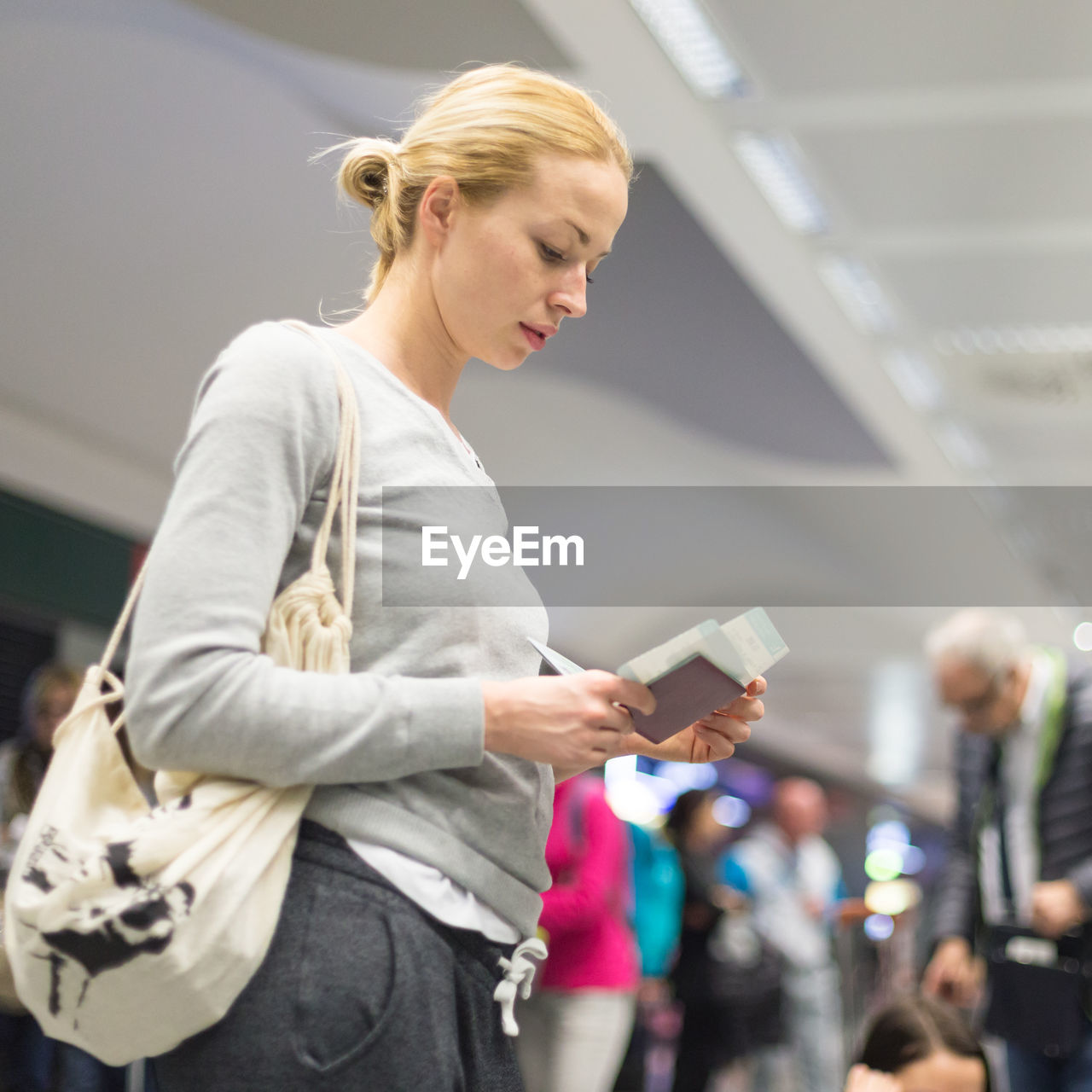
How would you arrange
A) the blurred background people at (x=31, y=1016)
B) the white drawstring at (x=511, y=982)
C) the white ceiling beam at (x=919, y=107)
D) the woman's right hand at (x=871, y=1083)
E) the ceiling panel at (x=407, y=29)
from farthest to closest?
the white ceiling beam at (x=919, y=107) < the blurred background people at (x=31, y=1016) < the ceiling panel at (x=407, y=29) < the woman's right hand at (x=871, y=1083) < the white drawstring at (x=511, y=982)

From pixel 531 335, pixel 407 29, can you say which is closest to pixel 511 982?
pixel 531 335

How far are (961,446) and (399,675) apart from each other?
8079mm

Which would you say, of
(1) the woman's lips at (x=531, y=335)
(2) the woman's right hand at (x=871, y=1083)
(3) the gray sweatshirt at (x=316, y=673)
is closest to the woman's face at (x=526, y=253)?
(1) the woman's lips at (x=531, y=335)

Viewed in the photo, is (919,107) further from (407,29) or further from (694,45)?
(407,29)

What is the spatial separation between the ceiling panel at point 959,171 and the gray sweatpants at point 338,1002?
4.54 m

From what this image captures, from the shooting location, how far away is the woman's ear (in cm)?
132

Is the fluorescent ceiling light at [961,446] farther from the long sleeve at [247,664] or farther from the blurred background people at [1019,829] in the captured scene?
the long sleeve at [247,664]

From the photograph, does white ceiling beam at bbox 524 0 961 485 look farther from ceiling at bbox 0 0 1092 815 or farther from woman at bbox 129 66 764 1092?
woman at bbox 129 66 764 1092

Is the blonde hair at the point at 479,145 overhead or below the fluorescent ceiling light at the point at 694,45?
below

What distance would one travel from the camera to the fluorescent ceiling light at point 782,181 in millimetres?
5289

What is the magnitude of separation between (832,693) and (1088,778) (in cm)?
1266

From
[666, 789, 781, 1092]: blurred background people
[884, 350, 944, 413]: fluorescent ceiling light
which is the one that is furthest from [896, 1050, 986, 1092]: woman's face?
[884, 350, 944, 413]: fluorescent ceiling light

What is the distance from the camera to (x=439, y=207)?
1332 mm

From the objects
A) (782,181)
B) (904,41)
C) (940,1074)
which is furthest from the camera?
(782,181)
